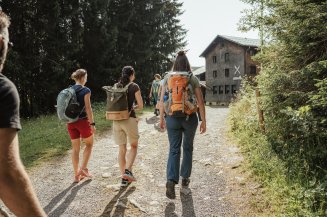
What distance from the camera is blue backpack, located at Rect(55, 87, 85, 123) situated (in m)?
6.00

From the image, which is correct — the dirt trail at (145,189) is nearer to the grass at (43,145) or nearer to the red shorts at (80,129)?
the grass at (43,145)

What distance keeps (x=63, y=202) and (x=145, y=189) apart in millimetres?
1408

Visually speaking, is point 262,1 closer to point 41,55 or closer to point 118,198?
point 118,198

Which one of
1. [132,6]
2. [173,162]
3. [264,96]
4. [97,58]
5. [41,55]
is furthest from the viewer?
[132,6]

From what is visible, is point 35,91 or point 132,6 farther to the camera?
point 132,6

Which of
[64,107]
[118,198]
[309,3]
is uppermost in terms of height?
[309,3]

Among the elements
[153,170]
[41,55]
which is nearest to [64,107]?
[153,170]

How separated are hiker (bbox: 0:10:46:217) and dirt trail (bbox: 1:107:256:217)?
335 cm

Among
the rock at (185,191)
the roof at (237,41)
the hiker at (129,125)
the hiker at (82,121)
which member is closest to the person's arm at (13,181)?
the rock at (185,191)

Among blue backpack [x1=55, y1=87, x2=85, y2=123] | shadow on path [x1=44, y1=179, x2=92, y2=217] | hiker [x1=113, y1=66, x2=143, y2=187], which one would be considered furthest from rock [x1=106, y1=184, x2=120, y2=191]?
blue backpack [x1=55, y1=87, x2=85, y2=123]

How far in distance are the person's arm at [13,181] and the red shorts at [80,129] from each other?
182 inches

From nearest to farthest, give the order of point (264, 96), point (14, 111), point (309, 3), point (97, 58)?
point (14, 111) < point (309, 3) < point (264, 96) < point (97, 58)

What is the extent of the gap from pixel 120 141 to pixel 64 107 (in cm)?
120

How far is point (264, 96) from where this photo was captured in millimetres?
7133
